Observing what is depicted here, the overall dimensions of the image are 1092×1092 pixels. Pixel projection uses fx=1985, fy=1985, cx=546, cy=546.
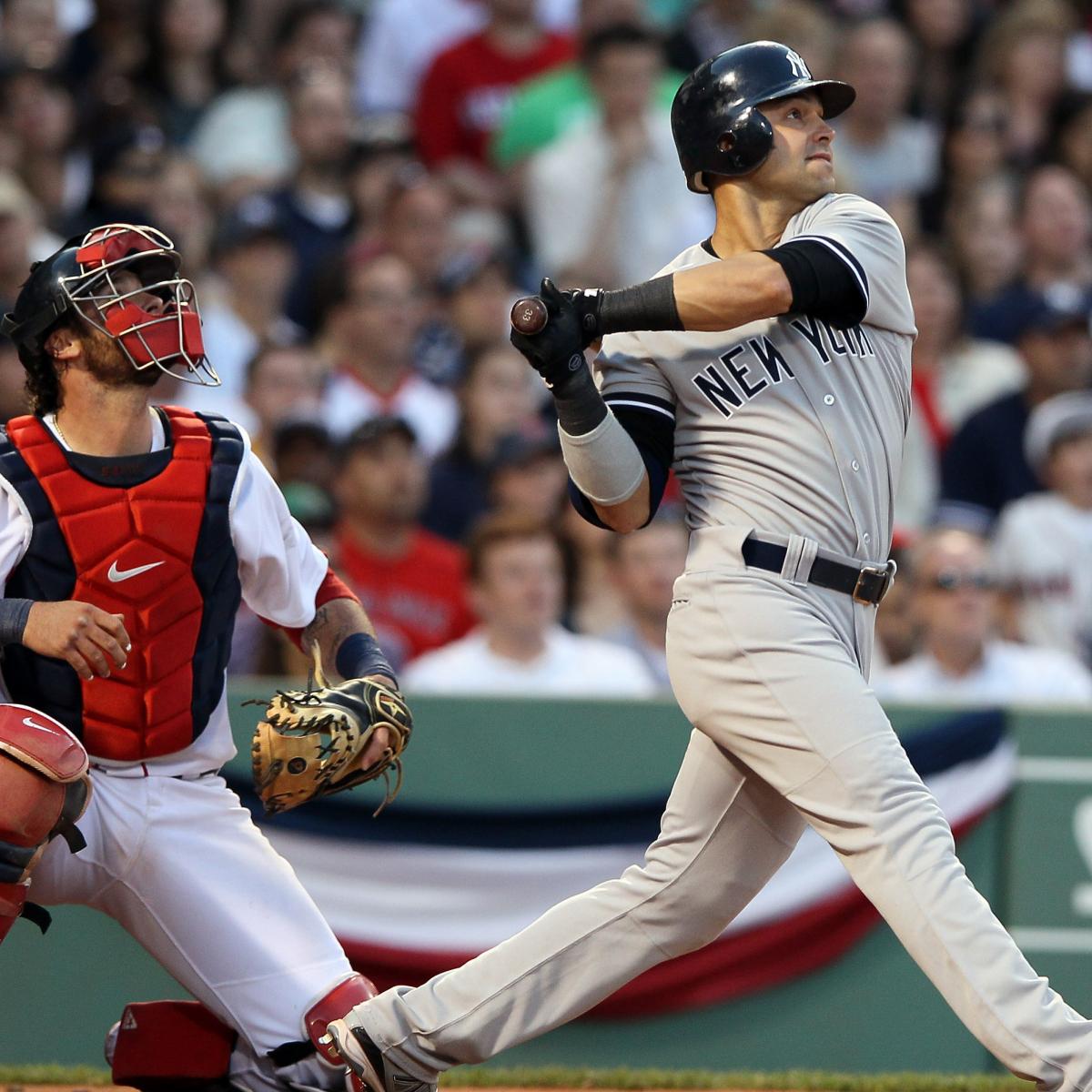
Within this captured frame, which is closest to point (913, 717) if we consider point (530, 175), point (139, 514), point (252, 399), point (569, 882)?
point (569, 882)

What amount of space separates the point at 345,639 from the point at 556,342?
3.04ft

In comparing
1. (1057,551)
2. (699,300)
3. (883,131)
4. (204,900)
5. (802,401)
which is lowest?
(1057,551)

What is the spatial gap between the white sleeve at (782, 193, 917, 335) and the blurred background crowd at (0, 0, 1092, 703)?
271 cm

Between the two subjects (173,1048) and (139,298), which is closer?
(139,298)

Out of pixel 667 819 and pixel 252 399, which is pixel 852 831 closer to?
pixel 667 819

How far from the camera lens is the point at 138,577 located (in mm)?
3977

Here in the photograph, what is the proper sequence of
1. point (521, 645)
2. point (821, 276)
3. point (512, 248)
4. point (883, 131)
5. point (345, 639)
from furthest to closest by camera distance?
point (883, 131), point (512, 248), point (521, 645), point (345, 639), point (821, 276)

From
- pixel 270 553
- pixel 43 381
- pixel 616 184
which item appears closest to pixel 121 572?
pixel 270 553

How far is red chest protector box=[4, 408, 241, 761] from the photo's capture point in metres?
3.94

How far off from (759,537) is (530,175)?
580 cm

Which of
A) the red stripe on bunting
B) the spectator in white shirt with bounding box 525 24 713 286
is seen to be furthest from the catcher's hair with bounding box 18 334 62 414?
the spectator in white shirt with bounding box 525 24 713 286

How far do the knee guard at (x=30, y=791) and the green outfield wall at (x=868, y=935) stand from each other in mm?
1878

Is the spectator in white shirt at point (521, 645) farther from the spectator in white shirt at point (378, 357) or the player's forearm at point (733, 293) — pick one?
the player's forearm at point (733, 293)

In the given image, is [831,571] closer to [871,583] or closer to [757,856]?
[871,583]
